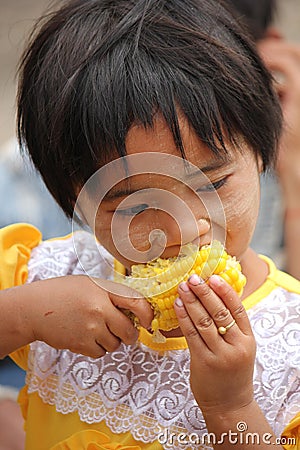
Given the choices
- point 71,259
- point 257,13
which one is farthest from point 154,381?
point 257,13

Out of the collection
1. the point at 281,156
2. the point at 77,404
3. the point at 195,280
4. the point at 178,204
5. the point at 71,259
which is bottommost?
the point at 77,404

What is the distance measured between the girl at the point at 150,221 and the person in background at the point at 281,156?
3.66ft

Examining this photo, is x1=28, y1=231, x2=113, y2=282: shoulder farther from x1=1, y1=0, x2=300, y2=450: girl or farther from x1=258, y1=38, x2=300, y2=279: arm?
x1=258, y1=38, x2=300, y2=279: arm

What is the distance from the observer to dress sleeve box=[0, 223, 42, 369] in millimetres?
1638

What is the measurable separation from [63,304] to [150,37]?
53 centimetres

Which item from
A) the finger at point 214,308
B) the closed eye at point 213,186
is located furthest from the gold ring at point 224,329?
the closed eye at point 213,186

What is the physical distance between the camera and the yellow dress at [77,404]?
1463 millimetres

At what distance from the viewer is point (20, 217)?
271 cm

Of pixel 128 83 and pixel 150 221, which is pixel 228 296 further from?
pixel 128 83

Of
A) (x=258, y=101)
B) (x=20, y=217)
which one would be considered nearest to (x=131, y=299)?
(x=258, y=101)

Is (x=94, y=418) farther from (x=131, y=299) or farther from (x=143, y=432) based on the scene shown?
(x=131, y=299)

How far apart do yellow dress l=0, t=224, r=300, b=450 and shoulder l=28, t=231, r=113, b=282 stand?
31 mm

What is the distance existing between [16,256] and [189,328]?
54cm

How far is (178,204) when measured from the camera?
52.5 inches
